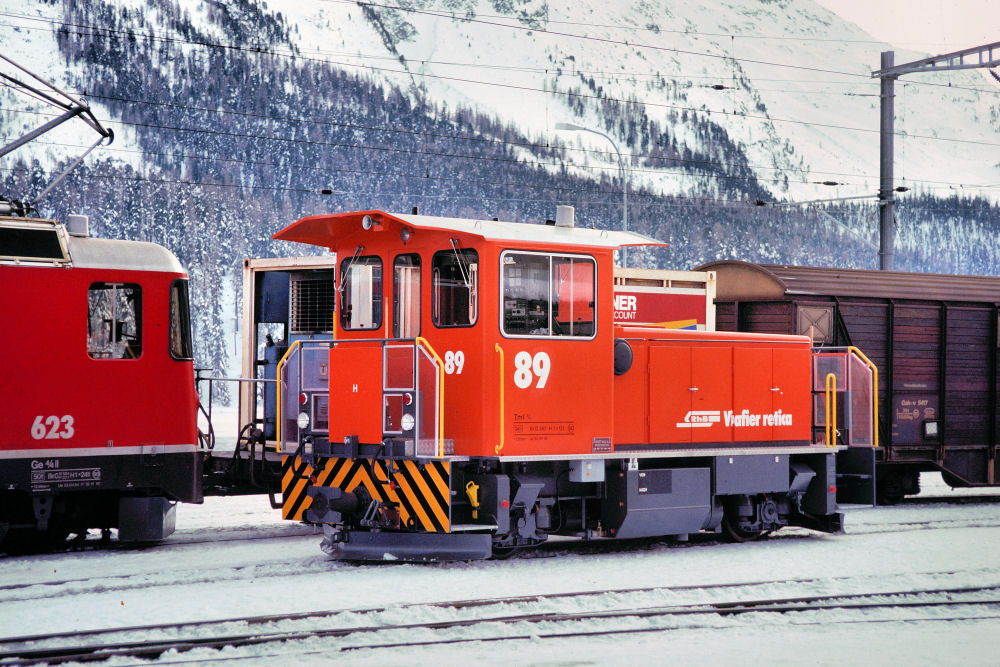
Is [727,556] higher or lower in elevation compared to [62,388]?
lower

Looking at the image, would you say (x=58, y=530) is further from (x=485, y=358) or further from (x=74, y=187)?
(x=74, y=187)

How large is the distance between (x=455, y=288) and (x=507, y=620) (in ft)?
11.5

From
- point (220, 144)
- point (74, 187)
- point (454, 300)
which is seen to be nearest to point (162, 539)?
point (454, 300)

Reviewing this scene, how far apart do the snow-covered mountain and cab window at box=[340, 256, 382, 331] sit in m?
42.7

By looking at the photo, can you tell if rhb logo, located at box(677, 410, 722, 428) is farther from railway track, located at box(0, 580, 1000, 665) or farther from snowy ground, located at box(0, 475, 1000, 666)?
railway track, located at box(0, 580, 1000, 665)

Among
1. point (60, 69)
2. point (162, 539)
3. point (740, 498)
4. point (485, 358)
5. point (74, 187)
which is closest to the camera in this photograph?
point (485, 358)

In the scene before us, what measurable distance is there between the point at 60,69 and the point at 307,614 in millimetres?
85467

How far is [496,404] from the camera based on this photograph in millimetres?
10383

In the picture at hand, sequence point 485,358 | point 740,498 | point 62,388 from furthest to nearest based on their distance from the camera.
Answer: point 740,498 < point 62,388 < point 485,358

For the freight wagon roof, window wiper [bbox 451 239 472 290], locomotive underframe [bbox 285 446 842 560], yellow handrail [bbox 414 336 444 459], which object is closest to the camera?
yellow handrail [bbox 414 336 444 459]

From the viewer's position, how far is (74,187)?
69625 mm

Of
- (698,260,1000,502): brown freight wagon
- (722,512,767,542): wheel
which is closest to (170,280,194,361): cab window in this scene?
(722,512,767,542): wheel

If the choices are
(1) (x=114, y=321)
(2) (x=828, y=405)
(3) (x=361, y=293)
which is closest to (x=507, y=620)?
(3) (x=361, y=293)

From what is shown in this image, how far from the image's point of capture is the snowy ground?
24.0 feet
